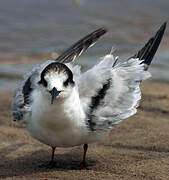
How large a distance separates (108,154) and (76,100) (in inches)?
38.5

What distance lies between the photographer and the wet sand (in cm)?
418

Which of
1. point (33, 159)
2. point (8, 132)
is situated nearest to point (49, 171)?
point (33, 159)

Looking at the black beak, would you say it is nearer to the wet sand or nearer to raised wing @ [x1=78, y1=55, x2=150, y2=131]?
raised wing @ [x1=78, y1=55, x2=150, y2=131]

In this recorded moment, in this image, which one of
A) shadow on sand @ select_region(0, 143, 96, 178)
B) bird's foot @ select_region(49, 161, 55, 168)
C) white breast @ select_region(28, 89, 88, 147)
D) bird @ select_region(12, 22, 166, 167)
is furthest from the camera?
bird's foot @ select_region(49, 161, 55, 168)

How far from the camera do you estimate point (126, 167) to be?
4305 millimetres

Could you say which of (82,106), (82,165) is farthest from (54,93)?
(82,165)

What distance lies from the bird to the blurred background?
2.98 meters

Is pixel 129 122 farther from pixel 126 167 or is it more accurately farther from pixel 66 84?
pixel 66 84

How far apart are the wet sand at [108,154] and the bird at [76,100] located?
0.22 meters

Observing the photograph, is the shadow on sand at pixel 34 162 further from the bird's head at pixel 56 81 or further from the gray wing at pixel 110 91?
the bird's head at pixel 56 81

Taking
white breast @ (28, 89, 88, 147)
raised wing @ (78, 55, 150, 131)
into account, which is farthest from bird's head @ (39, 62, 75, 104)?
raised wing @ (78, 55, 150, 131)

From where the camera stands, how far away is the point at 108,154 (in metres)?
4.80

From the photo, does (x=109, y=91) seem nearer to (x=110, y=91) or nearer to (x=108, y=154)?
(x=110, y=91)

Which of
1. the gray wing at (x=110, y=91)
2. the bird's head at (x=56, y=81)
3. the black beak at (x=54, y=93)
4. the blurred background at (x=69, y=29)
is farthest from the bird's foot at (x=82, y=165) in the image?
the blurred background at (x=69, y=29)
